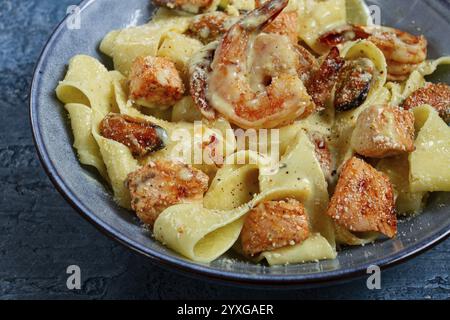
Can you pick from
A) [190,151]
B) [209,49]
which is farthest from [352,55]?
[190,151]

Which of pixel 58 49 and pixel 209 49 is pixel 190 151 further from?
pixel 58 49

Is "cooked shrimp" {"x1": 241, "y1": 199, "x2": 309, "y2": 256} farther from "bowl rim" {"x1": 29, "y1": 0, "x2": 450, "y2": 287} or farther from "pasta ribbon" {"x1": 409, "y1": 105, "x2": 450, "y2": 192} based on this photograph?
"pasta ribbon" {"x1": 409, "y1": 105, "x2": 450, "y2": 192}

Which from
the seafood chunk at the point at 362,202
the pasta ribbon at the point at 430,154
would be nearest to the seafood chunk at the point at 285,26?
the pasta ribbon at the point at 430,154

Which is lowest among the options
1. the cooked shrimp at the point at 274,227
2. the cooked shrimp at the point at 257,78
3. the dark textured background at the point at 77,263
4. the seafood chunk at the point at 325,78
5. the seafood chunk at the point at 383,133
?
the dark textured background at the point at 77,263

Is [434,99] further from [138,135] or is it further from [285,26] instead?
[138,135]

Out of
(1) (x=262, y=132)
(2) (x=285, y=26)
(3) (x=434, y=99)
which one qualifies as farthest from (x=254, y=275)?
(2) (x=285, y=26)

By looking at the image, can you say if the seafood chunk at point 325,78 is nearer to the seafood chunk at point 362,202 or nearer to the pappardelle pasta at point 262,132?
the pappardelle pasta at point 262,132

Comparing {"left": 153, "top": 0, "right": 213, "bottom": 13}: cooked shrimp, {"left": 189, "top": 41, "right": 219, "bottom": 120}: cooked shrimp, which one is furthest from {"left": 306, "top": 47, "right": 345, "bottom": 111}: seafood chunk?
{"left": 153, "top": 0, "right": 213, "bottom": 13}: cooked shrimp
